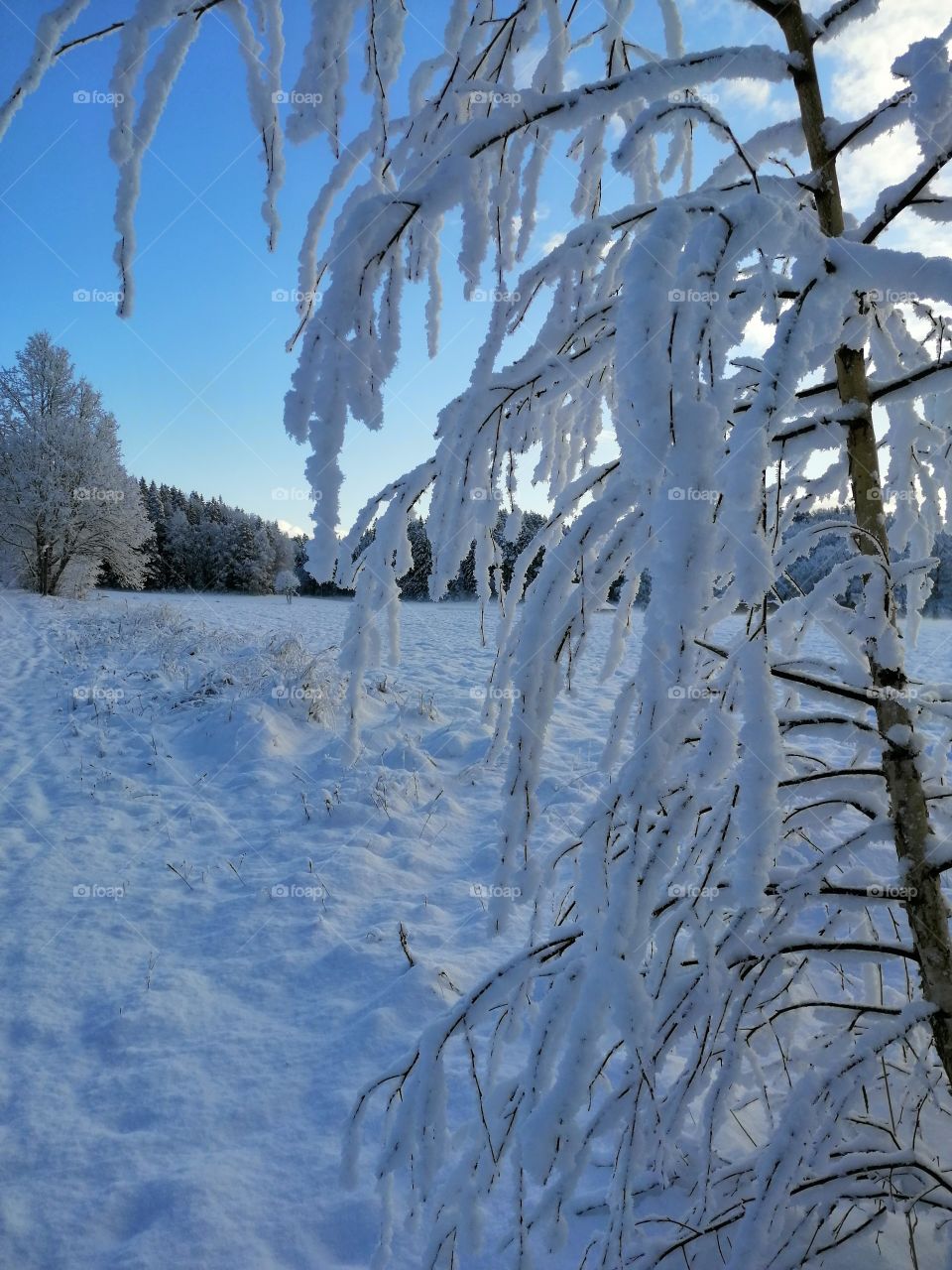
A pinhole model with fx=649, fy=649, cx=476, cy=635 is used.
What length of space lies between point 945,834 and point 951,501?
1052 millimetres

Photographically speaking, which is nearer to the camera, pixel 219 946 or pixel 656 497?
pixel 656 497

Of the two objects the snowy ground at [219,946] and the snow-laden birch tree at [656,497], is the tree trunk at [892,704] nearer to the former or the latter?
the snow-laden birch tree at [656,497]

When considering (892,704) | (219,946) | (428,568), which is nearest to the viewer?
(892,704)

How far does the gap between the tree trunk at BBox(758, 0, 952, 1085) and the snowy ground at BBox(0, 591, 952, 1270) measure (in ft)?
2.34

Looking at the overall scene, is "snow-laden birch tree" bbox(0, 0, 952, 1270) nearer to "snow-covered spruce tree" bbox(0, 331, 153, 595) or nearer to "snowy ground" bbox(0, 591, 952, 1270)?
"snowy ground" bbox(0, 591, 952, 1270)

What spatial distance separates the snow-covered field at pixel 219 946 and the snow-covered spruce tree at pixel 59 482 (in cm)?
1560

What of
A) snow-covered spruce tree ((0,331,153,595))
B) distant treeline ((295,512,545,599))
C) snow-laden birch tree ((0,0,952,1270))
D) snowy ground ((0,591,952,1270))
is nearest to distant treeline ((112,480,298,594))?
distant treeline ((295,512,545,599))

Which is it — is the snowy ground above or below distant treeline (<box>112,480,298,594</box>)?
below

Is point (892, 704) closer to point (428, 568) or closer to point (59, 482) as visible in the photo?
point (428, 568)

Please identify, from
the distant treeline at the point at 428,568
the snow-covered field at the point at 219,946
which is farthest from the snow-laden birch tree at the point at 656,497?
the snow-covered field at the point at 219,946

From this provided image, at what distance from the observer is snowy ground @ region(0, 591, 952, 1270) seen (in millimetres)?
2193

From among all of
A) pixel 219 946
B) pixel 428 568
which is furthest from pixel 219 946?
pixel 428 568

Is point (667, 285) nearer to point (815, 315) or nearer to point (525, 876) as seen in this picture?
point (815, 315)

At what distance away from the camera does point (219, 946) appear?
12.0ft
